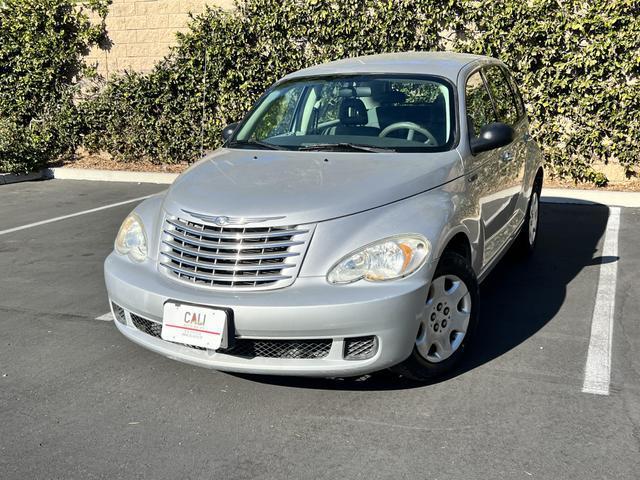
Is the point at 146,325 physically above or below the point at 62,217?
above

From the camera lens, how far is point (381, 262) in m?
3.22

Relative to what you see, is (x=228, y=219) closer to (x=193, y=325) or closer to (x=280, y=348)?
(x=193, y=325)

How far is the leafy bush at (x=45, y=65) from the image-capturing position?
39.0 ft

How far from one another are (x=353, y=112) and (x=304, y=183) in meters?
1.02

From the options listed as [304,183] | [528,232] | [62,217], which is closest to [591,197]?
[528,232]

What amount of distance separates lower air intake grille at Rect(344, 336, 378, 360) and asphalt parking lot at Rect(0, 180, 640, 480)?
31cm

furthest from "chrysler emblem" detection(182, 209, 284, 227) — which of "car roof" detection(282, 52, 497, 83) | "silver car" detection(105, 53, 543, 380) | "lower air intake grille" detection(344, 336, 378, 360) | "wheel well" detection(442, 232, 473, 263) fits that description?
"car roof" detection(282, 52, 497, 83)

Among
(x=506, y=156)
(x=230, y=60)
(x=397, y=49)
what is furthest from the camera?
(x=230, y=60)

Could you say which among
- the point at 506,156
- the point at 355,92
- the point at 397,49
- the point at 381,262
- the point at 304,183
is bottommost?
the point at 381,262

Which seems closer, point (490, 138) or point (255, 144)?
point (490, 138)

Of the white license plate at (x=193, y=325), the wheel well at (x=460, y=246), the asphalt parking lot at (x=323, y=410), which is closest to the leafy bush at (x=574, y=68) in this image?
the asphalt parking lot at (x=323, y=410)

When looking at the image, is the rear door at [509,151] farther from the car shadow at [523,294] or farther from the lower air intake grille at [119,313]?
the lower air intake grille at [119,313]

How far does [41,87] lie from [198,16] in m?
3.39

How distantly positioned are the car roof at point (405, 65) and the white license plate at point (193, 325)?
2.25 m
